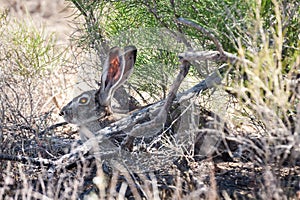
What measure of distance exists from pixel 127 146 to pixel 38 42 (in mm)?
Answer: 1424

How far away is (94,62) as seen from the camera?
4.76 meters

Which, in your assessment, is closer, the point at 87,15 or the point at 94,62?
the point at 87,15

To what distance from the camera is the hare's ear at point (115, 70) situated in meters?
3.90

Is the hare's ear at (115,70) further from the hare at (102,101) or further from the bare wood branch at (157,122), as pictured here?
the bare wood branch at (157,122)

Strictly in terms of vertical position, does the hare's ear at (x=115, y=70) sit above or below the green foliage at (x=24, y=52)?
below

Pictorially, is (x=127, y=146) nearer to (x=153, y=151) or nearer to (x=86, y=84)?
(x=153, y=151)

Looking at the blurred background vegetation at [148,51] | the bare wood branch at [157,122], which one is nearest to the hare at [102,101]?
the blurred background vegetation at [148,51]

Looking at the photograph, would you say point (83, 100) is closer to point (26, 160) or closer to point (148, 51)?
point (148, 51)

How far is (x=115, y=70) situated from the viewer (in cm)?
401

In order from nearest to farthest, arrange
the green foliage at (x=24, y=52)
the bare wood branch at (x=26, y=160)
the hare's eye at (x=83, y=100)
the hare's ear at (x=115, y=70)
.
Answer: the bare wood branch at (x=26, y=160), the hare's ear at (x=115, y=70), the hare's eye at (x=83, y=100), the green foliage at (x=24, y=52)

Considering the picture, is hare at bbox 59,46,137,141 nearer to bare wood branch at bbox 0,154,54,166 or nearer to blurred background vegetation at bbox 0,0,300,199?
blurred background vegetation at bbox 0,0,300,199

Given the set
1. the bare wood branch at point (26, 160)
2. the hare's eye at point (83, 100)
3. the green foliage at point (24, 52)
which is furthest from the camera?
the green foliage at point (24, 52)

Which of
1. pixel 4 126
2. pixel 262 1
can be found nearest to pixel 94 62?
pixel 4 126

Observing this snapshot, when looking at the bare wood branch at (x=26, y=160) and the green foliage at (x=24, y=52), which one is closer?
the bare wood branch at (x=26, y=160)
